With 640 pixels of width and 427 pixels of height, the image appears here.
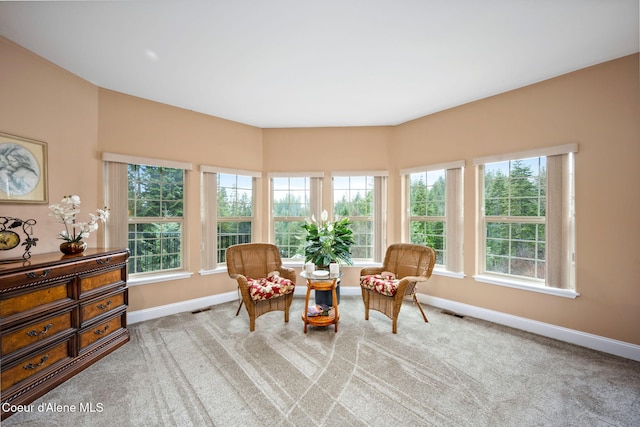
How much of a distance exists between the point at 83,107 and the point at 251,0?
2505 mm

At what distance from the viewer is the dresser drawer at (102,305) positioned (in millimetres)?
2395

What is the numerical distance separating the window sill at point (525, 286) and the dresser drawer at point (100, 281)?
13.9ft

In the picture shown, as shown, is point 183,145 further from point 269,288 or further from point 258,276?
point 269,288

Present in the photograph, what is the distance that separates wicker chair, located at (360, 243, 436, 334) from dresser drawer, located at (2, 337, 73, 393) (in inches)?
117

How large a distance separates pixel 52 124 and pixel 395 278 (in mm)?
4293

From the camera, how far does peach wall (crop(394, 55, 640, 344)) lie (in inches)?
101

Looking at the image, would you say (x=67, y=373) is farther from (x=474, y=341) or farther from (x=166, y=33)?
(x=474, y=341)

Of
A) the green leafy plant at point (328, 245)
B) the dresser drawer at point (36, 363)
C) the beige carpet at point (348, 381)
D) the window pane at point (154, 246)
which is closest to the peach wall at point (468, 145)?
the window pane at point (154, 246)

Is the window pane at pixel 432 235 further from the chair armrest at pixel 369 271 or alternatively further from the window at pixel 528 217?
the chair armrest at pixel 369 271

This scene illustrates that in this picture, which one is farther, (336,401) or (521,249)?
(521,249)

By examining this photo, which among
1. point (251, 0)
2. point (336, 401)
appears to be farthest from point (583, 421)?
point (251, 0)

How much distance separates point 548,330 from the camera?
297 centimetres

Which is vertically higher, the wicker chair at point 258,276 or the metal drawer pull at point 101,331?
the wicker chair at point 258,276

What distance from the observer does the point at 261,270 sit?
381cm
